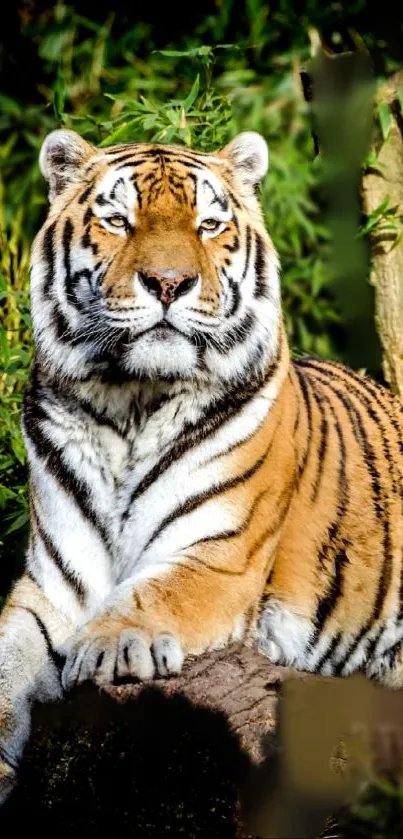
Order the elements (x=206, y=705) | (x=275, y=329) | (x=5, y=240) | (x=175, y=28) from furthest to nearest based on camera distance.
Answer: (x=175, y=28) < (x=5, y=240) < (x=275, y=329) < (x=206, y=705)

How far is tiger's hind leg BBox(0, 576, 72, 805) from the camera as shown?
3082mm

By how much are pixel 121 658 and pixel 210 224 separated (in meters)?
1.09

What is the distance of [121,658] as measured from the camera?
2889 millimetres

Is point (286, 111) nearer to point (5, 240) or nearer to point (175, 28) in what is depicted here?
point (175, 28)

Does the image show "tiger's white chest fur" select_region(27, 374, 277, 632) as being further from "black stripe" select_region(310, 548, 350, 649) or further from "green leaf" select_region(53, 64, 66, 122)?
"green leaf" select_region(53, 64, 66, 122)

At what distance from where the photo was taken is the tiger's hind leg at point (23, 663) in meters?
3.08

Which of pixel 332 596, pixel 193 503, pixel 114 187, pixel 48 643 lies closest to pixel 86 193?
pixel 114 187

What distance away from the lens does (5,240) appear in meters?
5.49

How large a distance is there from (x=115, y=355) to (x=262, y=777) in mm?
1125

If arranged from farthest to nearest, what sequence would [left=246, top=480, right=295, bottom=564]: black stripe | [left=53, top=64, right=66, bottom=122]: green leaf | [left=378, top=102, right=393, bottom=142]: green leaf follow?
[left=378, top=102, right=393, bottom=142]: green leaf → [left=53, top=64, right=66, bottom=122]: green leaf → [left=246, top=480, right=295, bottom=564]: black stripe

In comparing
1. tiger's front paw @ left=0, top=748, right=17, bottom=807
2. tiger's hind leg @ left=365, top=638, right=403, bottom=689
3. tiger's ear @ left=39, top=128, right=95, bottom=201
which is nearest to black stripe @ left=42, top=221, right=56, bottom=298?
tiger's ear @ left=39, top=128, right=95, bottom=201

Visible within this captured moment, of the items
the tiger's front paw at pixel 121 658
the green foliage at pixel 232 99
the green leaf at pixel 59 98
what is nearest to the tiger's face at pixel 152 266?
the tiger's front paw at pixel 121 658

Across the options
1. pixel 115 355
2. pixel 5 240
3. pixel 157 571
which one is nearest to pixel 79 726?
pixel 157 571

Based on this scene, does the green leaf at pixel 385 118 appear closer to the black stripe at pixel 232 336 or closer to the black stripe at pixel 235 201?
the black stripe at pixel 235 201
